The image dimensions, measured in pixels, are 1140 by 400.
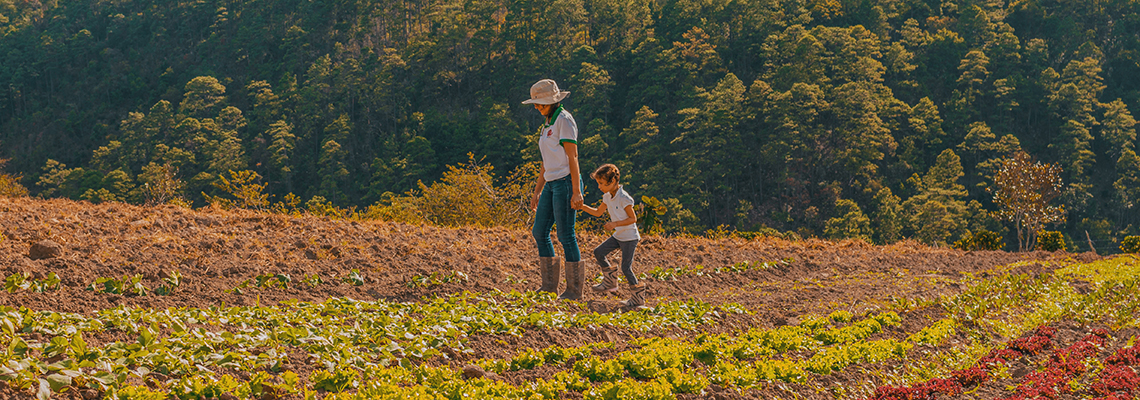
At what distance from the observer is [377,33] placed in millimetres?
89750

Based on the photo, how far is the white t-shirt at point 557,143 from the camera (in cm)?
557

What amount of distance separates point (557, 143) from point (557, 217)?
1.86 ft

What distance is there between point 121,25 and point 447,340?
114 m

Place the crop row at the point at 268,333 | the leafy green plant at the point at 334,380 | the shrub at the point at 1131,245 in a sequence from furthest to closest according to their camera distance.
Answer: the shrub at the point at 1131,245 → the leafy green plant at the point at 334,380 → the crop row at the point at 268,333

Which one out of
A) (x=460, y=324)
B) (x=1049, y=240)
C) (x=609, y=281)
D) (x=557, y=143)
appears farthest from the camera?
(x=1049, y=240)

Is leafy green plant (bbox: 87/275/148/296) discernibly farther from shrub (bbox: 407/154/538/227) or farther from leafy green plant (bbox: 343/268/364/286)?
shrub (bbox: 407/154/538/227)

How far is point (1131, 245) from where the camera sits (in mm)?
16609

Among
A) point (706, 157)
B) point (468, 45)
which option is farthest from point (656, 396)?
point (468, 45)

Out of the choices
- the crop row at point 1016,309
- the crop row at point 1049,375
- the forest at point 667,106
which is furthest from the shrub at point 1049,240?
the forest at point 667,106

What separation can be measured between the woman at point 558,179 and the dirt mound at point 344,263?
1.69 ft

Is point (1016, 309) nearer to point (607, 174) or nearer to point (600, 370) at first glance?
point (607, 174)

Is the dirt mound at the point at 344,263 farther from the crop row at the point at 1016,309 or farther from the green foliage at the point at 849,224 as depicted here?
the green foliage at the point at 849,224

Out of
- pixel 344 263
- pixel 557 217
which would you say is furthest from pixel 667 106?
pixel 557 217

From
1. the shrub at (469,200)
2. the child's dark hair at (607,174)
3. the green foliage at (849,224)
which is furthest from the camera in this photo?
the green foliage at (849,224)
